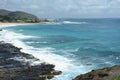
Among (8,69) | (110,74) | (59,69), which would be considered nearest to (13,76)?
(8,69)

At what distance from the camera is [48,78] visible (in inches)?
1419

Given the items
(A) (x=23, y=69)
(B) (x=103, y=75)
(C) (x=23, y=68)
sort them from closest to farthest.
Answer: (B) (x=103, y=75) → (A) (x=23, y=69) → (C) (x=23, y=68)

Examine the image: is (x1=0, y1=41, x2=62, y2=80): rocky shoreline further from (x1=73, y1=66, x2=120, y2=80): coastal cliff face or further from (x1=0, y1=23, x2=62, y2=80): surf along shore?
(x1=73, y1=66, x2=120, y2=80): coastal cliff face

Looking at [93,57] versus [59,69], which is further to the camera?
[93,57]

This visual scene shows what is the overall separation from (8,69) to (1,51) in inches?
662

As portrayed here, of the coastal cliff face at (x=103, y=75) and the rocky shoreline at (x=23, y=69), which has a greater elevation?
the coastal cliff face at (x=103, y=75)

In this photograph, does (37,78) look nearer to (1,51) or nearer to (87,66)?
(87,66)

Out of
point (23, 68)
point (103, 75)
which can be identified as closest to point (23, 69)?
point (23, 68)

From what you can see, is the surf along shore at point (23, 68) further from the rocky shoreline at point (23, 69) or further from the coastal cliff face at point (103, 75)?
the coastal cliff face at point (103, 75)

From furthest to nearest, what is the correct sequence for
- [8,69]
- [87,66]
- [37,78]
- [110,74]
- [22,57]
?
[22,57]
[87,66]
[8,69]
[37,78]
[110,74]

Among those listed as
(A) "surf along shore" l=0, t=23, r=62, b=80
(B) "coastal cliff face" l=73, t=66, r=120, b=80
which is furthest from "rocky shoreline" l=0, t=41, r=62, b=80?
(B) "coastal cliff face" l=73, t=66, r=120, b=80

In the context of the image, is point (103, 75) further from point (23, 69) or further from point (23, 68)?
point (23, 68)

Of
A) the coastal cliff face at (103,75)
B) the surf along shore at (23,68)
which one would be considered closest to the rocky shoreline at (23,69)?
the surf along shore at (23,68)

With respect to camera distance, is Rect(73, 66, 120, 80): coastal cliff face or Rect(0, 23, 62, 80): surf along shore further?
Rect(0, 23, 62, 80): surf along shore
